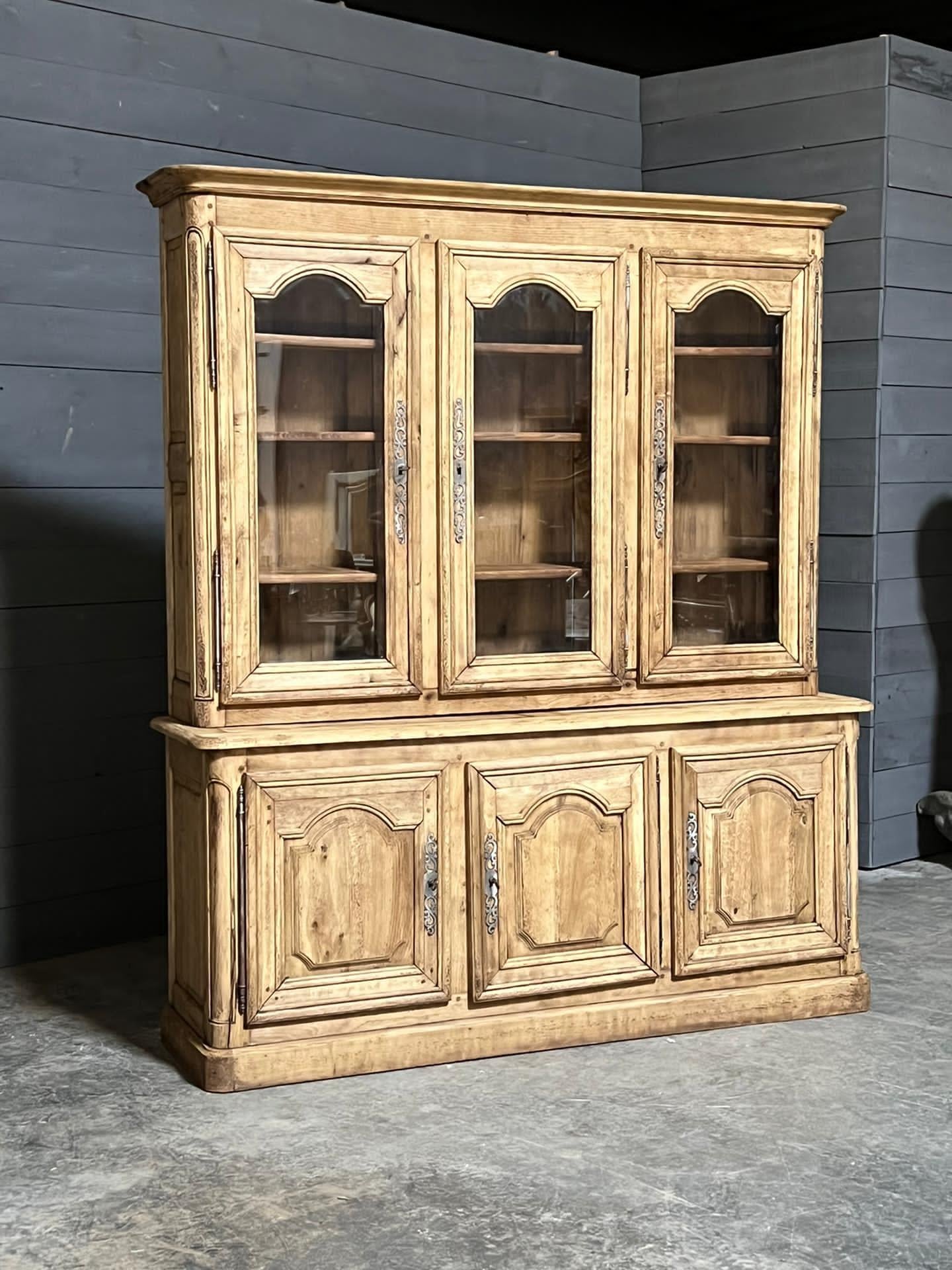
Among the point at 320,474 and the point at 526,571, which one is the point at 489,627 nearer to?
the point at 526,571

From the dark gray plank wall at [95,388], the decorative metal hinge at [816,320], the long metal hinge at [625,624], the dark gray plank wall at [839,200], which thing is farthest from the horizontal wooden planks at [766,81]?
the long metal hinge at [625,624]

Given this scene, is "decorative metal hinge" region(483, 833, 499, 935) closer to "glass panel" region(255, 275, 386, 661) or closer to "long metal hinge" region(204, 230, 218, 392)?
"glass panel" region(255, 275, 386, 661)

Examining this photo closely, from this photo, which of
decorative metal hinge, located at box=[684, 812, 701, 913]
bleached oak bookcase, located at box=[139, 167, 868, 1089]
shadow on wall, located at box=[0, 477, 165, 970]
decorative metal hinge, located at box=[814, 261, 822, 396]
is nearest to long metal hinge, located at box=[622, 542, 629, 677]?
bleached oak bookcase, located at box=[139, 167, 868, 1089]

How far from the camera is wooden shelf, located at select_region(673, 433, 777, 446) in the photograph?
3.58 metres

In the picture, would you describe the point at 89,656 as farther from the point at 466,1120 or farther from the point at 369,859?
the point at 466,1120

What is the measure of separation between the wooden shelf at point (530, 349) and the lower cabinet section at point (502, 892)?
0.84 meters

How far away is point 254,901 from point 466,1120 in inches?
24.9

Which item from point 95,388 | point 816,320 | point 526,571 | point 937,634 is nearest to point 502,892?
point 526,571

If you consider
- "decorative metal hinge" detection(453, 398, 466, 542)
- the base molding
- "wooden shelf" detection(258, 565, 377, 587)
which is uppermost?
"decorative metal hinge" detection(453, 398, 466, 542)

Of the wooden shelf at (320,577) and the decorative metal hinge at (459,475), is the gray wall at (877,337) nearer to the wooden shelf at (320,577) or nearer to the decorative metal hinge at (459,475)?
Result: the decorative metal hinge at (459,475)

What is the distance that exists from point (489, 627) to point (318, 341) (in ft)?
2.43

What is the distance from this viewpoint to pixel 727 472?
11.9ft

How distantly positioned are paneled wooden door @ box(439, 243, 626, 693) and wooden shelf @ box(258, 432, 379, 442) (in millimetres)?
175

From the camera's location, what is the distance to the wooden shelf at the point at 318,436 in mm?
3276
